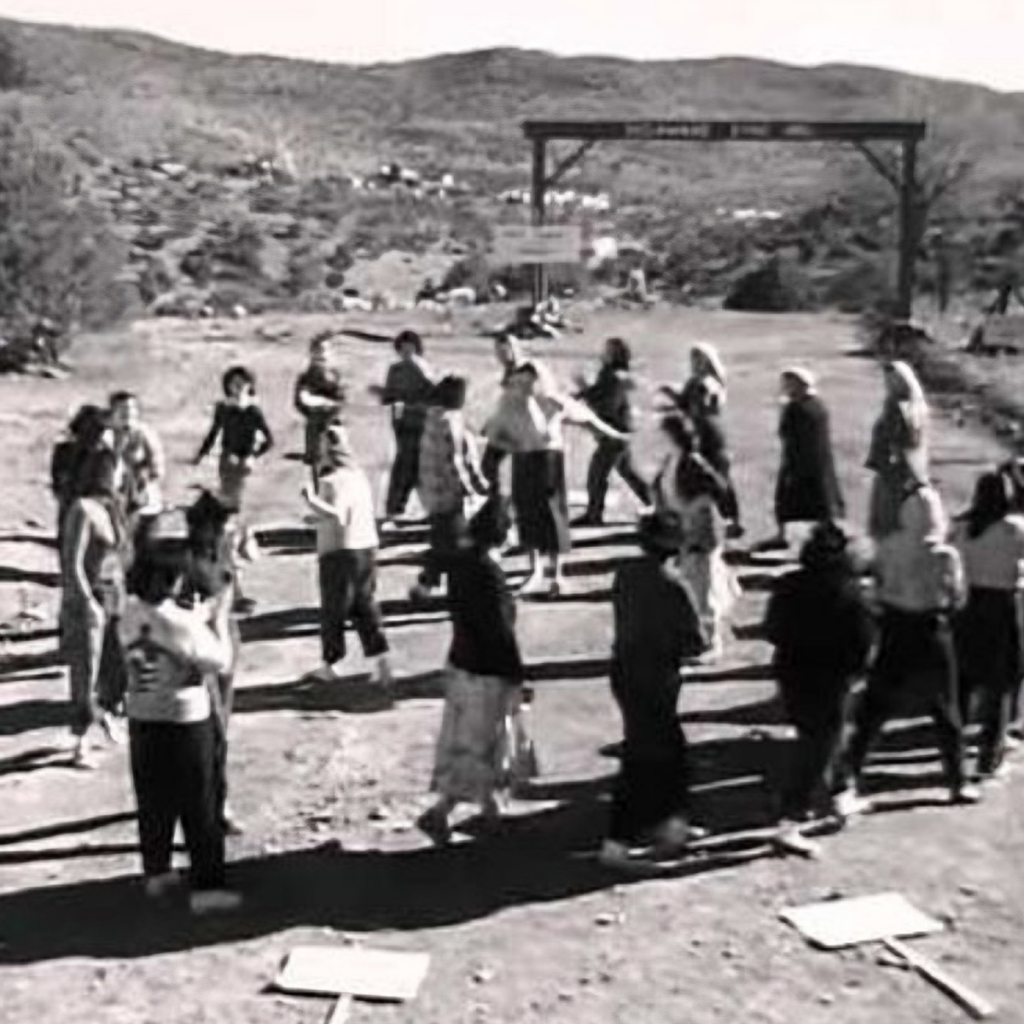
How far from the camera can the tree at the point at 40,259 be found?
28.9 metres

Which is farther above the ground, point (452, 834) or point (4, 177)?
point (4, 177)

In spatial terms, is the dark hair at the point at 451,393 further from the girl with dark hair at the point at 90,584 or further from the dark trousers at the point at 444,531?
the girl with dark hair at the point at 90,584

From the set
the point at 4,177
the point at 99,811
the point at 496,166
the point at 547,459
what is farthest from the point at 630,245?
the point at 99,811

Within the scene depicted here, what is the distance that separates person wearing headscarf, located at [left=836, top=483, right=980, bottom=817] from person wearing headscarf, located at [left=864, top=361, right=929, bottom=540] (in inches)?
111

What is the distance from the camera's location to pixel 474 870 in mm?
9703

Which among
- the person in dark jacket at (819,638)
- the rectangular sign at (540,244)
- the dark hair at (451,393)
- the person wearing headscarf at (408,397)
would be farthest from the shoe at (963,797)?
the rectangular sign at (540,244)

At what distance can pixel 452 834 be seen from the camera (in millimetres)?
10117

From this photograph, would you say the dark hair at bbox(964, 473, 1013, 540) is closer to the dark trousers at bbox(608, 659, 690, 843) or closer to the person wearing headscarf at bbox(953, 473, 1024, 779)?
the person wearing headscarf at bbox(953, 473, 1024, 779)

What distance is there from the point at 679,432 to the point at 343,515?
1.88 metres

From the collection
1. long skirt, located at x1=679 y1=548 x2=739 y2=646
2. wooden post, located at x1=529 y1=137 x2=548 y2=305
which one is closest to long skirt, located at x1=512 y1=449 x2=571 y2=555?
long skirt, located at x1=679 y1=548 x2=739 y2=646

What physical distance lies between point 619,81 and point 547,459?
14901cm

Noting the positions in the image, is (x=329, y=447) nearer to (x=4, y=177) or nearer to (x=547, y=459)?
(x=547, y=459)

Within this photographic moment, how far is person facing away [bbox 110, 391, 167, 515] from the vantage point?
1266 cm

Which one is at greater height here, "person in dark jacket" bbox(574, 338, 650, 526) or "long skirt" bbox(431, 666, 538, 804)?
"person in dark jacket" bbox(574, 338, 650, 526)
